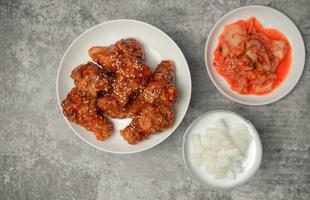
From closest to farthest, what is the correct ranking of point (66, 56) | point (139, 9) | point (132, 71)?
point (132, 71) < point (66, 56) < point (139, 9)

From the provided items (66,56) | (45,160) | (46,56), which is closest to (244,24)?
(66,56)

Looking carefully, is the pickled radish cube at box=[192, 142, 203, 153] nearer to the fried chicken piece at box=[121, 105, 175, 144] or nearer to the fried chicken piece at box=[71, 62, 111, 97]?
the fried chicken piece at box=[121, 105, 175, 144]

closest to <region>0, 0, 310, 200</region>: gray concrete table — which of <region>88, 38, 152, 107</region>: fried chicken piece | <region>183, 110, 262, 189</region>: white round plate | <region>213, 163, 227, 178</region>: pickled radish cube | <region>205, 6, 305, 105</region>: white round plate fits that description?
<region>205, 6, 305, 105</region>: white round plate

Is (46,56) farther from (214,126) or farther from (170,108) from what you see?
(214,126)

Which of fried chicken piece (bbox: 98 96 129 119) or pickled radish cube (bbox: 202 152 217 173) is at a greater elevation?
fried chicken piece (bbox: 98 96 129 119)

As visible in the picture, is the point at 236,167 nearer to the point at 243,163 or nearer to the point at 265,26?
the point at 243,163

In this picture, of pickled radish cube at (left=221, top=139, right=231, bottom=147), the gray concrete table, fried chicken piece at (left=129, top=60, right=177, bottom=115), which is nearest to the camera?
fried chicken piece at (left=129, top=60, right=177, bottom=115)
